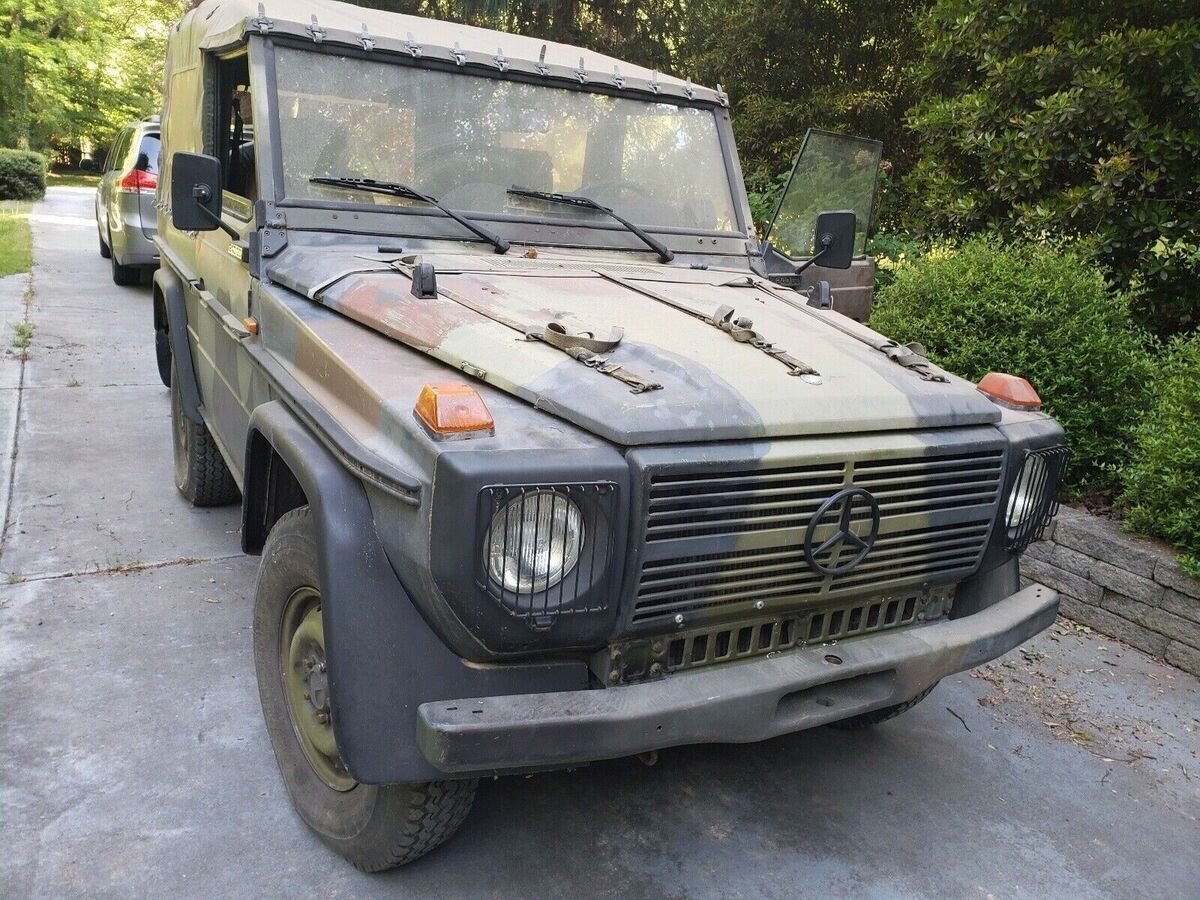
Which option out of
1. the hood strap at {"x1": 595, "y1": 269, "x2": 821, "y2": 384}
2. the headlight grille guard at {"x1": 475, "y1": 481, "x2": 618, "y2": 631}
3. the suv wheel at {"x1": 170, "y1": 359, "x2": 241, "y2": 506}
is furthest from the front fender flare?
the suv wheel at {"x1": 170, "y1": 359, "x2": 241, "y2": 506}

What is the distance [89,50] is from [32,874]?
108 feet

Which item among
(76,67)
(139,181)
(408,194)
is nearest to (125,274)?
(139,181)

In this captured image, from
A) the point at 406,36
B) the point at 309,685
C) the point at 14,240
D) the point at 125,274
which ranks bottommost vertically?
the point at 14,240

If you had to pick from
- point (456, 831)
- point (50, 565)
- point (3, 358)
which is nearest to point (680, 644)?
point (456, 831)

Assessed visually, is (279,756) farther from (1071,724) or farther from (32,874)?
(1071,724)

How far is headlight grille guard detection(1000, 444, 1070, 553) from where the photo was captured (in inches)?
111

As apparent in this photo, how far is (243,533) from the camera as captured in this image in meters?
3.13

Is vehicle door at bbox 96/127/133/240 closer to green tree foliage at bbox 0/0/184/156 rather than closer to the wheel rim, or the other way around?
the wheel rim

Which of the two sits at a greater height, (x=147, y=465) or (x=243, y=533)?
(x=243, y=533)

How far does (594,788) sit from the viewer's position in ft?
10.1

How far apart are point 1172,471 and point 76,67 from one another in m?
33.4

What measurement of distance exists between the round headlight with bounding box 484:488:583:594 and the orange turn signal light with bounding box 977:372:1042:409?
1.60 m

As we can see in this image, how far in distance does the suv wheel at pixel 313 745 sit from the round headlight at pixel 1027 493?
5.53 ft

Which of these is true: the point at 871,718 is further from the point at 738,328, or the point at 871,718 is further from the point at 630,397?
the point at 630,397
